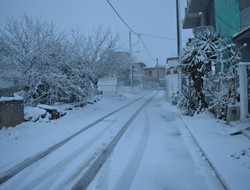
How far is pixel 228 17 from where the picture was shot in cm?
1720

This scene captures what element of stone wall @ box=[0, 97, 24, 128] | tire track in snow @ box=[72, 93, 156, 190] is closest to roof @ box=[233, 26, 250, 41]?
tire track in snow @ box=[72, 93, 156, 190]

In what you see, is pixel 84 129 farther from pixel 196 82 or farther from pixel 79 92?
pixel 79 92

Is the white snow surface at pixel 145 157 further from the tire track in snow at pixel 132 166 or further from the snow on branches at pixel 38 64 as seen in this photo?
the snow on branches at pixel 38 64

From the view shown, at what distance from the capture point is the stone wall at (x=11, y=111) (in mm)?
9845

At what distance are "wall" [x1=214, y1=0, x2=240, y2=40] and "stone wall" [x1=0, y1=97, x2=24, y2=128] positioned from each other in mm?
12543

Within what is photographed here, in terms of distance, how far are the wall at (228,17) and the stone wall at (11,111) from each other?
12543 millimetres

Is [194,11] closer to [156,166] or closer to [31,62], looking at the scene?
[31,62]

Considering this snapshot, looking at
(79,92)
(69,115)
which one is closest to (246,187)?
(69,115)

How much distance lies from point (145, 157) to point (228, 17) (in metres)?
13.8

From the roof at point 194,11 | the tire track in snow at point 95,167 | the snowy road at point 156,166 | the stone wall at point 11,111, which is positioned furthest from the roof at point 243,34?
the stone wall at point 11,111

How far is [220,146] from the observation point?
269 inches

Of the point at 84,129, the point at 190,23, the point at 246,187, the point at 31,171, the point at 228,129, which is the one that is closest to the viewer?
the point at 246,187

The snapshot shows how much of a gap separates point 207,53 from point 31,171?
9.65 meters

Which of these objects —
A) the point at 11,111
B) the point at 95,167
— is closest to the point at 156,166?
the point at 95,167
